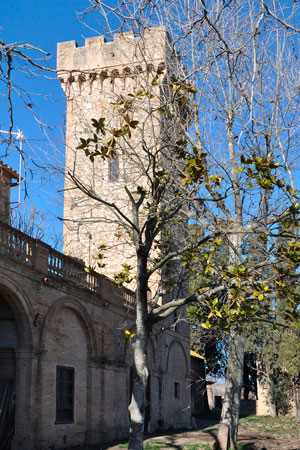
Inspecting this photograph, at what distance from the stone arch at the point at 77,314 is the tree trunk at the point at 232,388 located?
5.35 metres

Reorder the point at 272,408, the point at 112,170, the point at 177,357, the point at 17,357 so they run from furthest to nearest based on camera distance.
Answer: the point at 272,408 < the point at 177,357 < the point at 112,170 < the point at 17,357

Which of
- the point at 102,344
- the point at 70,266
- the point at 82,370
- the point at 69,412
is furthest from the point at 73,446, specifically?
the point at 70,266

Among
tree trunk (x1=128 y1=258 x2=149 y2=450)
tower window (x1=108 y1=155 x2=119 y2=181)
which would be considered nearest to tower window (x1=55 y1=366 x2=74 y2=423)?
tower window (x1=108 y1=155 x2=119 y2=181)

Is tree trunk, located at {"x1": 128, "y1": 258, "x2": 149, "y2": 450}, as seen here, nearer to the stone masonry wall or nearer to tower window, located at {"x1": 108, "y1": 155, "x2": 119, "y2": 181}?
the stone masonry wall

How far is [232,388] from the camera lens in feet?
51.3

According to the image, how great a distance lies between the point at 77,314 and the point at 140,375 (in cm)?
857

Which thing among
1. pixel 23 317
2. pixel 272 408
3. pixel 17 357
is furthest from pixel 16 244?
pixel 272 408

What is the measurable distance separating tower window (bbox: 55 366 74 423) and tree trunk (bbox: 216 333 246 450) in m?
4.97

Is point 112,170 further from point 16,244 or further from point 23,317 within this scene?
point 23,317

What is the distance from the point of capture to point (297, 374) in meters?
37.8

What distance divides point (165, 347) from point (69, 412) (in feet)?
35.0

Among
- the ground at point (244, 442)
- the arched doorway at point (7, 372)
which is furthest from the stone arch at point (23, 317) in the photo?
the ground at point (244, 442)

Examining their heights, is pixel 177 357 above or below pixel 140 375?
above

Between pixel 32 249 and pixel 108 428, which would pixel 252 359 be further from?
pixel 32 249
